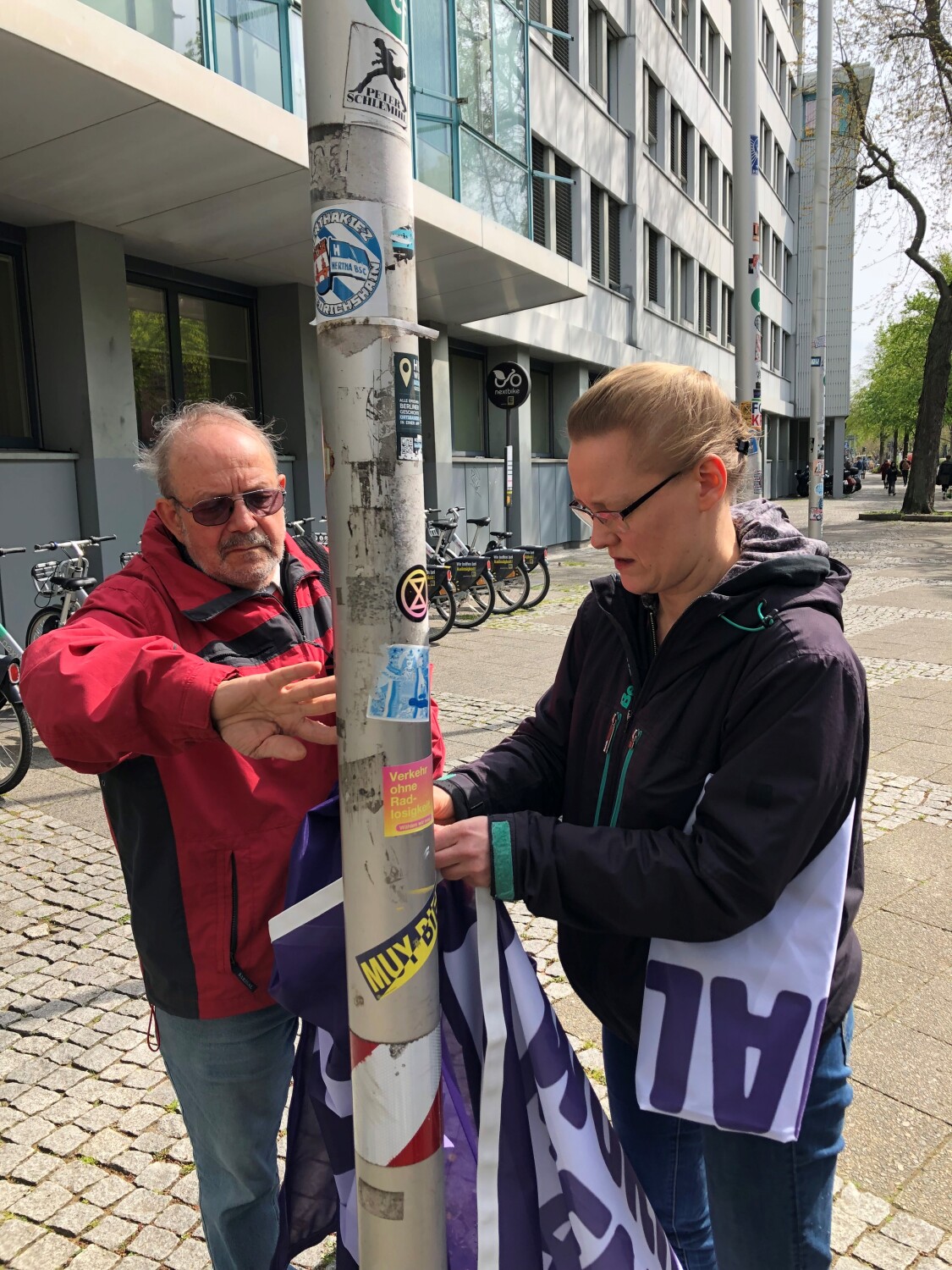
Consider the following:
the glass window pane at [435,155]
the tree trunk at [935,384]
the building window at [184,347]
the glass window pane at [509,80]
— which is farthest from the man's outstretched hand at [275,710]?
the tree trunk at [935,384]

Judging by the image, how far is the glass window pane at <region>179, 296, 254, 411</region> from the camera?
11.1 m

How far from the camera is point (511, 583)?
40.9 ft

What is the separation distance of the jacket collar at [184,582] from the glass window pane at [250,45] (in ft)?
25.4

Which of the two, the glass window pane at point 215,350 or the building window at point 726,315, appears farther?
the building window at point 726,315

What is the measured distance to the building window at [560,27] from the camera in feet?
58.1

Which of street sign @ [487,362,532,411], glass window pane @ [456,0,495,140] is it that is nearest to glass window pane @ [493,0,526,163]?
glass window pane @ [456,0,495,140]

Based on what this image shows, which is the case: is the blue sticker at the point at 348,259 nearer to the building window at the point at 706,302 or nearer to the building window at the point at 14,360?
the building window at the point at 14,360

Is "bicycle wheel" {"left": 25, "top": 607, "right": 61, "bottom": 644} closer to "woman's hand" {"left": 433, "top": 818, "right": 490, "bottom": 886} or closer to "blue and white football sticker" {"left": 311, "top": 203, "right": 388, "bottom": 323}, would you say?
"woman's hand" {"left": 433, "top": 818, "right": 490, "bottom": 886}

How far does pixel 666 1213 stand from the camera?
1943 mm

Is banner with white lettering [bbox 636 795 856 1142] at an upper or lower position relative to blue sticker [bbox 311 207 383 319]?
lower

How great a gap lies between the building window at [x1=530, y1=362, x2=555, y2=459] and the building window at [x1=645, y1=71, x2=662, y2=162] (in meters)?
7.04

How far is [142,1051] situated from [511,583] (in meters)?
9.64

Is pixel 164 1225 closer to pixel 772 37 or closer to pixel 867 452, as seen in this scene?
pixel 772 37

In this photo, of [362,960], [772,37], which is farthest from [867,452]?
[362,960]
